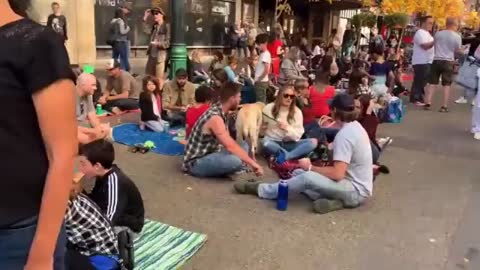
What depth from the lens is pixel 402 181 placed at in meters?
6.02

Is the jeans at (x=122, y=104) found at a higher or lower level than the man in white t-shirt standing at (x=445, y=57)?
lower

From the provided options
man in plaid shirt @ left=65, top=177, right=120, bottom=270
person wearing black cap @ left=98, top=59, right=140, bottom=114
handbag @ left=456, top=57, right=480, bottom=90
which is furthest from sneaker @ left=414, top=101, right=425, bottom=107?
man in plaid shirt @ left=65, top=177, right=120, bottom=270

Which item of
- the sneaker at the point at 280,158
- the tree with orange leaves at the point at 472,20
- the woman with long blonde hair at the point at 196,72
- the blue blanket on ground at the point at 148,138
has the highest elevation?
the tree with orange leaves at the point at 472,20

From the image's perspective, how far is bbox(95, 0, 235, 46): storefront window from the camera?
16.8m

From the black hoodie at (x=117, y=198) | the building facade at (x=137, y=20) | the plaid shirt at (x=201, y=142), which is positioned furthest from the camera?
the building facade at (x=137, y=20)

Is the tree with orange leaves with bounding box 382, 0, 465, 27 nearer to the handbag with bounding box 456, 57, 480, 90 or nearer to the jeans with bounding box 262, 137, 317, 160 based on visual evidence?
the handbag with bounding box 456, 57, 480, 90

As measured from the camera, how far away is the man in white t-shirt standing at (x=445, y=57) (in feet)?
36.0

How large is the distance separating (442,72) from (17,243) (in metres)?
10.9

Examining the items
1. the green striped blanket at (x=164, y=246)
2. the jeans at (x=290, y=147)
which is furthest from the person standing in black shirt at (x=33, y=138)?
the jeans at (x=290, y=147)

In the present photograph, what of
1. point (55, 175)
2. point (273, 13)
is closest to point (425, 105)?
point (55, 175)

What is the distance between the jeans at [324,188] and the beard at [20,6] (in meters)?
3.65

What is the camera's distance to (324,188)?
488cm

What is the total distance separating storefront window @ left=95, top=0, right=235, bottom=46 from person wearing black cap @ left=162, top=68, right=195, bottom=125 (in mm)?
8085

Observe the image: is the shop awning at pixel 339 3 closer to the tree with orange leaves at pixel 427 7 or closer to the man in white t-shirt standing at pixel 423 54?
the tree with orange leaves at pixel 427 7
